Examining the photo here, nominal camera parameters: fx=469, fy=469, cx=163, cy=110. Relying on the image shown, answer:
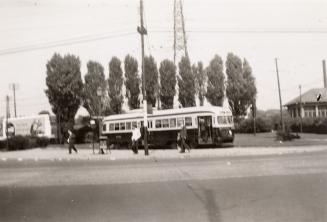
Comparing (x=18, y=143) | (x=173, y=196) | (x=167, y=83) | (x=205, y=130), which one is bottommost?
A: (x=173, y=196)

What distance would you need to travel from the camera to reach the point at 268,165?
661 inches

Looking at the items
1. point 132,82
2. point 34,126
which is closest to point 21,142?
point 34,126

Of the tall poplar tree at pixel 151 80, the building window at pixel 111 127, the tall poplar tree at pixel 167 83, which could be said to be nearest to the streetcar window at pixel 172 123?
the building window at pixel 111 127

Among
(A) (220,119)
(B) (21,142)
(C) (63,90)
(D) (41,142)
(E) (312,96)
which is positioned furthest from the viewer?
(E) (312,96)

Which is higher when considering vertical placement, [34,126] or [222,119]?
[34,126]

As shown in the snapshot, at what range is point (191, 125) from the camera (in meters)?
32.4

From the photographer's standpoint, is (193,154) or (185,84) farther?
(185,84)

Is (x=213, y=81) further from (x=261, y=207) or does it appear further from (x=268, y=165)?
(x=261, y=207)

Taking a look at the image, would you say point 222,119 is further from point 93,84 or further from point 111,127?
point 93,84

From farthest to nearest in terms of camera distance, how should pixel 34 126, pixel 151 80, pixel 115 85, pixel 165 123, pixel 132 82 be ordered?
pixel 151 80
pixel 132 82
pixel 115 85
pixel 34 126
pixel 165 123

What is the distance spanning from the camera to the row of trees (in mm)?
56500

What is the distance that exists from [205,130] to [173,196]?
21810 millimetres

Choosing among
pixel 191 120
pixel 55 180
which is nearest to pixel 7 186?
pixel 55 180

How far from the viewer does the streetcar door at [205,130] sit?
31978 mm
